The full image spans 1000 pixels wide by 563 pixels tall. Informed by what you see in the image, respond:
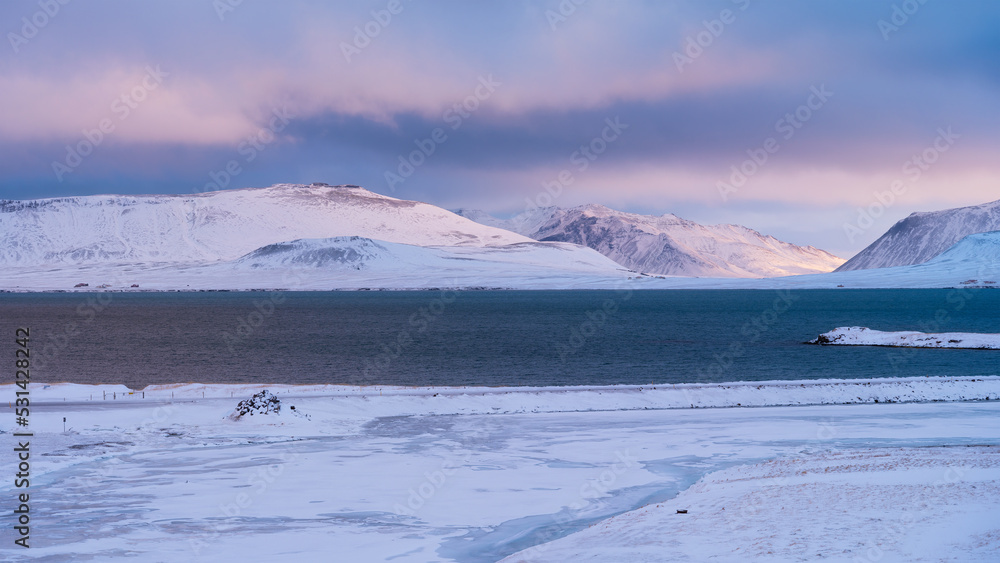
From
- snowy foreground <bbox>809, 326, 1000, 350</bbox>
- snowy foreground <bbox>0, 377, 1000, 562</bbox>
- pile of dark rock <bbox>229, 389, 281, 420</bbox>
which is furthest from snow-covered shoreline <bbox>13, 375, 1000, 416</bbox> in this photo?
snowy foreground <bbox>809, 326, 1000, 350</bbox>

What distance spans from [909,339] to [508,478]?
200ft

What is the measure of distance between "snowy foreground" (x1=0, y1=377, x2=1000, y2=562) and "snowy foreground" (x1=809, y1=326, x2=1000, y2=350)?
34.3m

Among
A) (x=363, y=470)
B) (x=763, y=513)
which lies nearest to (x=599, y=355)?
(x=363, y=470)

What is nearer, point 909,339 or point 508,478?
point 508,478

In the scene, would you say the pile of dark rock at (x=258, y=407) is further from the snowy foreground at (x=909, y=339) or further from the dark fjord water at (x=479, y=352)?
the snowy foreground at (x=909, y=339)

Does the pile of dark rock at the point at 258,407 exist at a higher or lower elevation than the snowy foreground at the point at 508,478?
higher

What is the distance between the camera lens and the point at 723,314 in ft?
421

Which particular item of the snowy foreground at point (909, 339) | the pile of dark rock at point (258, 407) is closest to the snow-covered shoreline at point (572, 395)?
the pile of dark rock at point (258, 407)

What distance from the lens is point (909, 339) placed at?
72.2 m

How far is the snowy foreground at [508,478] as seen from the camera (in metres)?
14.7

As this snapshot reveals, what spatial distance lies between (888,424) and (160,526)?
80.0 ft

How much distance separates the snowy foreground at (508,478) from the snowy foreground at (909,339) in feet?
112

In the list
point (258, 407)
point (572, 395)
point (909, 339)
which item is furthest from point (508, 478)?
point (909, 339)

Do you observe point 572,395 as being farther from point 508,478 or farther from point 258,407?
point 508,478
